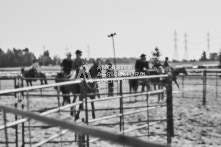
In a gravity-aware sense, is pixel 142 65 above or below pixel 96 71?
above

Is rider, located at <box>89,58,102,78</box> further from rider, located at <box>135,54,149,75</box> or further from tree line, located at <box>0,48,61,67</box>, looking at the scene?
tree line, located at <box>0,48,61,67</box>

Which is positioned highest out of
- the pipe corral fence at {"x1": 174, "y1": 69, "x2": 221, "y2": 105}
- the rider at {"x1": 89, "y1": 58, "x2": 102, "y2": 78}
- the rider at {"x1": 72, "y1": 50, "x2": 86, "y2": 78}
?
the rider at {"x1": 72, "y1": 50, "x2": 86, "y2": 78}

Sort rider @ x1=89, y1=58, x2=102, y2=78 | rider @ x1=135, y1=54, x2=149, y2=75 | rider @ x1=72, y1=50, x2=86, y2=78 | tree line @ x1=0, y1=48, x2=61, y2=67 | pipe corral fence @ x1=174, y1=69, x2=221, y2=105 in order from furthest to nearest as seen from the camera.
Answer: tree line @ x1=0, y1=48, x2=61, y2=67, rider @ x1=135, y1=54, x2=149, y2=75, pipe corral fence @ x1=174, y1=69, x2=221, y2=105, rider @ x1=89, y1=58, x2=102, y2=78, rider @ x1=72, y1=50, x2=86, y2=78

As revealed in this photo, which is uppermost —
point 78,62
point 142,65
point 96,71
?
point 78,62

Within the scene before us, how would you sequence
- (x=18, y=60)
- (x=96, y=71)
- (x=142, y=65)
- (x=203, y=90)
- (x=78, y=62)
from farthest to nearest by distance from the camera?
1. (x=18, y=60)
2. (x=142, y=65)
3. (x=203, y=90)
4. (x=96, y=71)
5. (x=78, y=62)

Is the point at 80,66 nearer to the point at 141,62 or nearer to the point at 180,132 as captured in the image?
the point at 180,132

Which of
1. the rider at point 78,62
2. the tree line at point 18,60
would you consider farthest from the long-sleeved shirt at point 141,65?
the tree line at point 18,60

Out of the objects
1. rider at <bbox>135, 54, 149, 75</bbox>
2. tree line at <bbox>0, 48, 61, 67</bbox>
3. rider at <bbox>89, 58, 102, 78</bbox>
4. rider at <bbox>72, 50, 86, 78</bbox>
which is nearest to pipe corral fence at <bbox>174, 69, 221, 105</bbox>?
rider at <bbox>135, 54, 149, 75</bbox>

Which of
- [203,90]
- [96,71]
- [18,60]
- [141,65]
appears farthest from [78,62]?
[18,60]

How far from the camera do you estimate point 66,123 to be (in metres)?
1.25

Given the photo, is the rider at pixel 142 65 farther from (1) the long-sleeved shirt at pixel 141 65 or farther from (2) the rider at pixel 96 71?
(2) the rider at pixel 96 71

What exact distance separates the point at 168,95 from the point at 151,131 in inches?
36.9

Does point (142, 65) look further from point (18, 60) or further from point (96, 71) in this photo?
point (18, 60)

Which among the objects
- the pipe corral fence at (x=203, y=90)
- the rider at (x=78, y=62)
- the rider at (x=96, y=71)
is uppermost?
the rider at (x=78, y=62)
